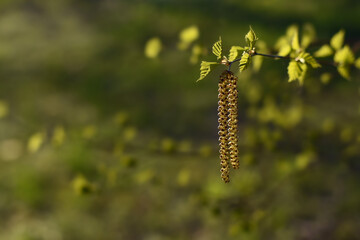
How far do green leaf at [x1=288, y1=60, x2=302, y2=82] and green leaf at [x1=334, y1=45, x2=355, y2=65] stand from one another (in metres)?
0.26

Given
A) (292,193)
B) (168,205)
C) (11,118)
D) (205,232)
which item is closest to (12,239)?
(168,205)

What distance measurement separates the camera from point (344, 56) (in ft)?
4.89

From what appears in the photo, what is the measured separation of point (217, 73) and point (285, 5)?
68.7 inches

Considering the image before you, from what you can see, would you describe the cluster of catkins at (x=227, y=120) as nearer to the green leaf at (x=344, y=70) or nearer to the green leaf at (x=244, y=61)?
the green leaf at (x=244, y=61)

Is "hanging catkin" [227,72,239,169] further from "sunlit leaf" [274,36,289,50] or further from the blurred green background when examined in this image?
the blurred green background

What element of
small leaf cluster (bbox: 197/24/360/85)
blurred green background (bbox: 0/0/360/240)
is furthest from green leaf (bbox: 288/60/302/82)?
blurred green background (bbox: 0/0/360/240)

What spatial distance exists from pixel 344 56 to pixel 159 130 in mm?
3415

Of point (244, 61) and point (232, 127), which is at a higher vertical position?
point (244, 61)

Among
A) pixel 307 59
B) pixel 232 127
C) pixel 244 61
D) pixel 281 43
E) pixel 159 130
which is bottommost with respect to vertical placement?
pixel 232 127

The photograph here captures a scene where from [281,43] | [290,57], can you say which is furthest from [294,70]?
[281,43]

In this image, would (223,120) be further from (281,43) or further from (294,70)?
(281,43)

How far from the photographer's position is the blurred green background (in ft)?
9.82

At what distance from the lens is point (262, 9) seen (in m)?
5.94

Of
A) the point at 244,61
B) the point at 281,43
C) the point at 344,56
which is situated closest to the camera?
the point at 244,61
